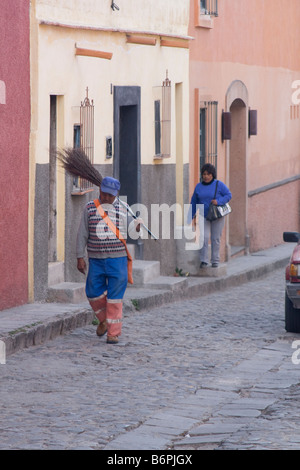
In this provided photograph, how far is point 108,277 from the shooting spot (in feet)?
38.1

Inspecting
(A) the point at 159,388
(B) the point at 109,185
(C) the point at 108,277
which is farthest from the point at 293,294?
(A) the point at 159,388

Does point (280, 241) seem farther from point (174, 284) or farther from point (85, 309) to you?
point (85, 309)

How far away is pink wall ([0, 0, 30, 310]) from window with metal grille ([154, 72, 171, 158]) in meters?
4.81

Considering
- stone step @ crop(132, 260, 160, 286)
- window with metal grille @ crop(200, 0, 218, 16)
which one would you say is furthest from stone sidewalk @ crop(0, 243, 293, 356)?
window with metal grille @ crop(200, 0, 218, 16)

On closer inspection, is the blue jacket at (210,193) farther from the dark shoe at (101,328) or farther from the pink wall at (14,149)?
the dark shoe at (101,328)

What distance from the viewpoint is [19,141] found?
13.0 m

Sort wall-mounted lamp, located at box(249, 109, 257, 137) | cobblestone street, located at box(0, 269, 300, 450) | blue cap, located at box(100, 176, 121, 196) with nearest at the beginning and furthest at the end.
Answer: cobblestone street, located at box(0, 269, 300, 450) → blue cap, located at box(100, 176, 121, 196) → wall-mounted lamp, located at box(249, 109, 257, 137)

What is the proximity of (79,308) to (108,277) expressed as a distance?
4.15ft

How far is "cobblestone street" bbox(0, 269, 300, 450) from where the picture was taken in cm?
775

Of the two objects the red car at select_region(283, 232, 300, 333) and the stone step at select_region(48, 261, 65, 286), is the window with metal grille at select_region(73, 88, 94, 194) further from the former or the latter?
the red car at select_region(283, 232, 300, 333)

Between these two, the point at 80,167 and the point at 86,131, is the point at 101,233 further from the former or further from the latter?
the point at 86,131

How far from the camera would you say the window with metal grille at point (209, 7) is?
20047 mm

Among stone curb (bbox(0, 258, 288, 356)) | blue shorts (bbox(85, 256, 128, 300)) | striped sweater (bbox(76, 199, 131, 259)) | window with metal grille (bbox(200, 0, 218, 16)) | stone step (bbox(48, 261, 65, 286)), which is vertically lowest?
stone curb (bbox(0, 258, 288, 356))

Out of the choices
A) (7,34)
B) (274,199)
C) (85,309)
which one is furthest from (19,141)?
(274,199)
